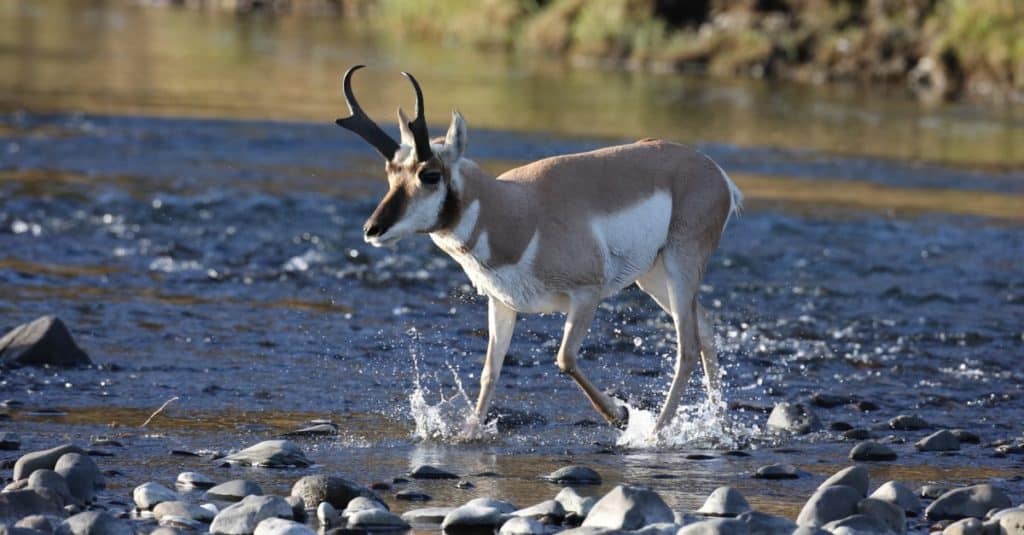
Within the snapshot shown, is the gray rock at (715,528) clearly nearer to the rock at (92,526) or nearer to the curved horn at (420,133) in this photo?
the rock at (92,526)

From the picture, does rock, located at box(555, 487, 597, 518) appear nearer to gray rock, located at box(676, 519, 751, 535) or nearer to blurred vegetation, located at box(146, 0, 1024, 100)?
gray rock, located at box(676, 519, 751, 535)

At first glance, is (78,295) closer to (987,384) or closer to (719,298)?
(719,298)

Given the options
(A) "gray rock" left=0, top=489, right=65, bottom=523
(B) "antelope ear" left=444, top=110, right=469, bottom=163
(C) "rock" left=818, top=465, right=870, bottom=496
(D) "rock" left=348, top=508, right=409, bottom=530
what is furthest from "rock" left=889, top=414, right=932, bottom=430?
(A) "gray rock" left=0, top=489, right=65, bottom=523

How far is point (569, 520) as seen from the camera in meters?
7.89

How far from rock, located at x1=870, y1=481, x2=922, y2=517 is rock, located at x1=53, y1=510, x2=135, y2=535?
3.63 meters

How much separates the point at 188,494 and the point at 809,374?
5424mm

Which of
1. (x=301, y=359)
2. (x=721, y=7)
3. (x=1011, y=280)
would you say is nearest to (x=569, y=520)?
(x=301, y=359)

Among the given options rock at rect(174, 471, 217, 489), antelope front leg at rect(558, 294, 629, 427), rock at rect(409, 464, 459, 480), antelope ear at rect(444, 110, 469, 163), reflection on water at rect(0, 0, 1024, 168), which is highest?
antelope ear at rect(444, 110, 469, 163)

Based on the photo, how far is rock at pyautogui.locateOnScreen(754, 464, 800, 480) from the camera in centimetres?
902

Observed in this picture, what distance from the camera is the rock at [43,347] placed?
11211 mm

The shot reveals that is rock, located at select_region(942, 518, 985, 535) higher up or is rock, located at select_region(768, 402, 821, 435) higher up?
rock, located at select_region(942, 518, 985, 535)

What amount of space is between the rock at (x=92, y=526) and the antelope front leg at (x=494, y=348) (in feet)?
9.95

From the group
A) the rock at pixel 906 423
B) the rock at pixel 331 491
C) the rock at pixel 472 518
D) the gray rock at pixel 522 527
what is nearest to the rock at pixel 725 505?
the gray rock at pixel 522 527

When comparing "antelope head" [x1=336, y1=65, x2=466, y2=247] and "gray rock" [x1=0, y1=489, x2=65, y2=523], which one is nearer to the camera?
"gray rock" [x1=0, y1=489, x2=65, y2=523]
